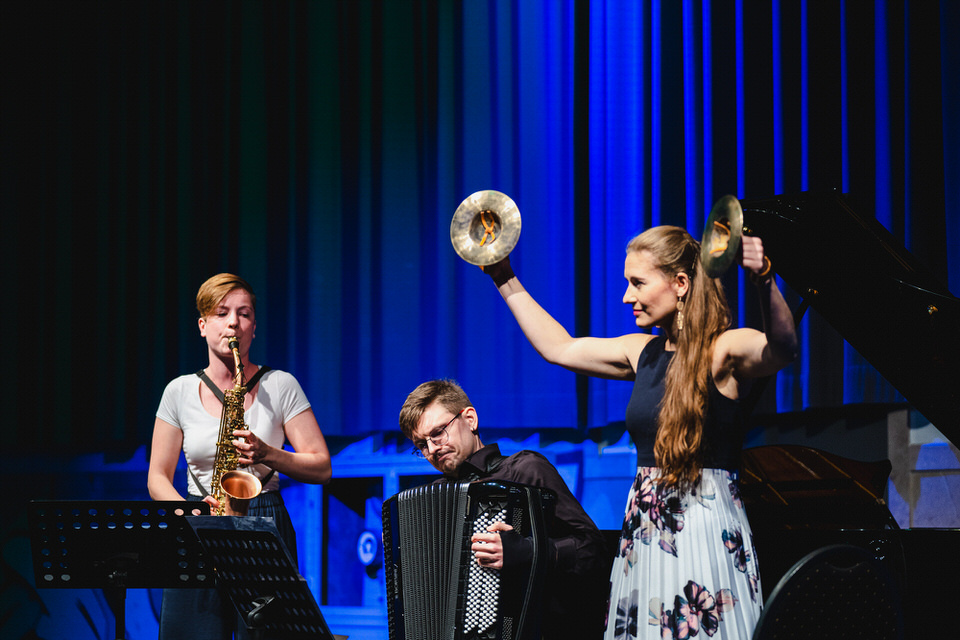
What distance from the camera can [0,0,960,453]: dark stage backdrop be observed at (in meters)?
4.09

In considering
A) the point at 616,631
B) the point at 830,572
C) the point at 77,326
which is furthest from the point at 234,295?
the point at 77,326

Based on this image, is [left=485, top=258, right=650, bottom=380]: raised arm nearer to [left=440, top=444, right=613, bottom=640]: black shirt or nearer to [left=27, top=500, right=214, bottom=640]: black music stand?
[left=440, top=444, right=613, bottom=640]: black shirt

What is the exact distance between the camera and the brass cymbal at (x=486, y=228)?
7.77ft

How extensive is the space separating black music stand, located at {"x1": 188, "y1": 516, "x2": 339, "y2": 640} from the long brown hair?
0.96m

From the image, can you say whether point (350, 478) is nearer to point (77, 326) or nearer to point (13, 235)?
point (77, 326)

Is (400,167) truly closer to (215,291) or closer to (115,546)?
(215,291)

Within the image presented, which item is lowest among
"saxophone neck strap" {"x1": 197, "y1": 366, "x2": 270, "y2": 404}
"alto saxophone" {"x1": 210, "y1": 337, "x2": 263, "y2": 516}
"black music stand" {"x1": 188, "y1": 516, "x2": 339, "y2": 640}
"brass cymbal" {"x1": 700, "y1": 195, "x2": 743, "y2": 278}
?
"black music stand" {"x1": 188, "y1": 516, "x2": 339, "y2": 640}

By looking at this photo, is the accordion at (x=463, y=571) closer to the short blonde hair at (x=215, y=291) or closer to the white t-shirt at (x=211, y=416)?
the white t-shirt at (x=211, y=416)

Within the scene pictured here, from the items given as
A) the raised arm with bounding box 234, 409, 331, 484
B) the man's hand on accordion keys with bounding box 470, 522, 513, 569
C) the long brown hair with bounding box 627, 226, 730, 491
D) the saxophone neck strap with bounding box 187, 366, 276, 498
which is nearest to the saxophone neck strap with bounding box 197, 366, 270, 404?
the saxophone neck strap with bounding box 187, 366, 276, 498

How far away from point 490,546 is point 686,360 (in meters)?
0.67

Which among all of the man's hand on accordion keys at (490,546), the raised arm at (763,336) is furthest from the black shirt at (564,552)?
the raised arm at (763,336)

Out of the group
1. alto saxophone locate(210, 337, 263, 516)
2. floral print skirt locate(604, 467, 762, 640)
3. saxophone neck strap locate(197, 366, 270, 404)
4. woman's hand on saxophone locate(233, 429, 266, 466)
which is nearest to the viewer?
floral print skirt locate(604, 467, 762, 640)

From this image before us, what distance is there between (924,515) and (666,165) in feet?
6.35

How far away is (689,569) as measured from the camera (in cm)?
193
